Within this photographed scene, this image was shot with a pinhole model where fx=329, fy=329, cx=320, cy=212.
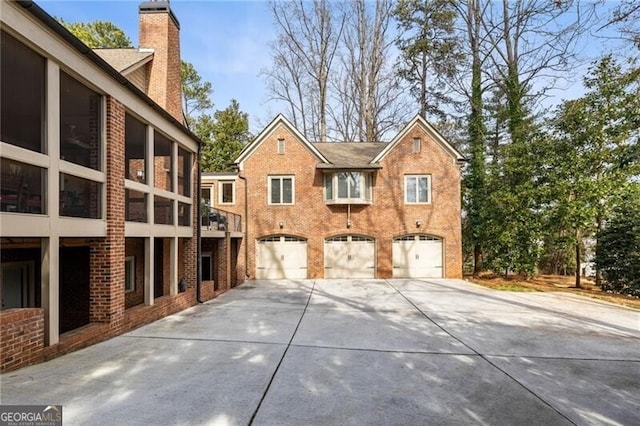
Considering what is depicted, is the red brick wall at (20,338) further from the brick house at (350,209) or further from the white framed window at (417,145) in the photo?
the white framed window at (417,145)

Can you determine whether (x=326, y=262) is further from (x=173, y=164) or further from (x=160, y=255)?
(x=173, y=164)

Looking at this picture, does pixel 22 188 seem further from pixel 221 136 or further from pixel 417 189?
pixel 221 136

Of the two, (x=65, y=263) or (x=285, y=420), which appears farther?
(x=65, y=263)

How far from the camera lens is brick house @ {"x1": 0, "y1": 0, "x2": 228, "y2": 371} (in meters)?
4.24

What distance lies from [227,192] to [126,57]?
770 cm

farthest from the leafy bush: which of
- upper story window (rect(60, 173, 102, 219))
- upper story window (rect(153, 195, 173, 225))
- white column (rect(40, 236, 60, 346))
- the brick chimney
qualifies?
the brick chimney

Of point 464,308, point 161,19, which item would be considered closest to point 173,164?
point 161,19

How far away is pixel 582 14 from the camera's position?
4820 millimetres

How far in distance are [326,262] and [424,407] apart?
42.0 ft

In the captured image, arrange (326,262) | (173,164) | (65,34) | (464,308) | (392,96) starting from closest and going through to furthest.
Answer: (65,34), (173,164), (464,308), (326,262), (392,96)

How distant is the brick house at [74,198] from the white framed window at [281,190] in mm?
6894

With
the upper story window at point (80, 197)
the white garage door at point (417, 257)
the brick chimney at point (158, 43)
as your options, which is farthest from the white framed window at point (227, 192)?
the upper story window at point (80, 197)

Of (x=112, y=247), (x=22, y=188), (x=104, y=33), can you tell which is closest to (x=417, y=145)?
(x=112, y=247)

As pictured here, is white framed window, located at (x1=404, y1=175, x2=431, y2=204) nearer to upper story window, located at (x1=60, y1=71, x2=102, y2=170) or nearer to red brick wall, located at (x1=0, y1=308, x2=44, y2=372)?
upper story window, located at (x1=60, y1=71, x2=102, y2=170)
